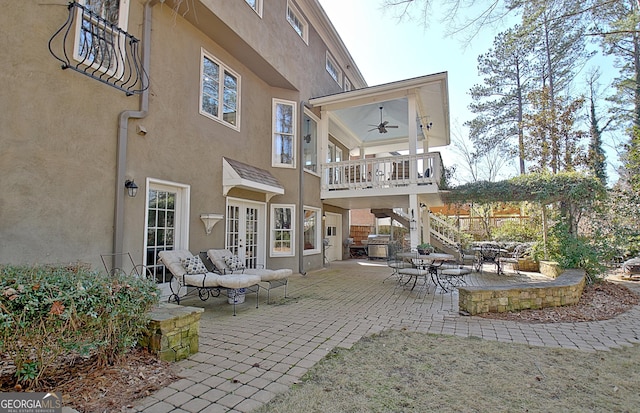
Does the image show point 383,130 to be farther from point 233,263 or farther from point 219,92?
point 233,263

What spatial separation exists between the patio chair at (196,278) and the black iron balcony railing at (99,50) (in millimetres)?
2988

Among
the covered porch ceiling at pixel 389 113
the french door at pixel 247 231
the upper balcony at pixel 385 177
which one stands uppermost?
the covered porch ceiling at pixel 389 113

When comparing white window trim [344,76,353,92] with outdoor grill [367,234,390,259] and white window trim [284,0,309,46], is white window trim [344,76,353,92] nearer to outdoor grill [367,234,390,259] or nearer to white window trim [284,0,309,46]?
white window trim [284,0,309,46]

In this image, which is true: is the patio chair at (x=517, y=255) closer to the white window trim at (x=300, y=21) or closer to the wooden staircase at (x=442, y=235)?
the wooden staircase at (x=442, y=235)

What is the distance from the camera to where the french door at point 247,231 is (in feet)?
27.2

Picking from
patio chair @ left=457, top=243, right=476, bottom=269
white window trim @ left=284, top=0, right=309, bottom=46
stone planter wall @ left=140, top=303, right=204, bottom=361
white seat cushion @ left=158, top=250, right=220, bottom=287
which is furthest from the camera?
patio chair @ left=457, top=243, right=476, bottom=269

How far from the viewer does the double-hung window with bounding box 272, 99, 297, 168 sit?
9.98 meters

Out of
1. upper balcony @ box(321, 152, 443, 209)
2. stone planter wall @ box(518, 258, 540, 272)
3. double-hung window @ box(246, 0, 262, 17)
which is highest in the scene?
double-hung window @ box(246, 0, 262, 17)

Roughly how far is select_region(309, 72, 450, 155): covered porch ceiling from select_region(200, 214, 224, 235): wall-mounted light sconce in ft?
18.7

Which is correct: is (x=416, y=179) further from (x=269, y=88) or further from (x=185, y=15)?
(x=185, y=15)

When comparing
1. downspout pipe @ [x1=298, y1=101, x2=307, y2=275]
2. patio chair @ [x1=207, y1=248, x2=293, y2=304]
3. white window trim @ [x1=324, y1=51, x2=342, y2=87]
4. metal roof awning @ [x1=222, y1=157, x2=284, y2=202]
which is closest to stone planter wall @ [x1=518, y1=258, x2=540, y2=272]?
downspout pipe @ [x1=298, y1=101, x2=307, y2=275]

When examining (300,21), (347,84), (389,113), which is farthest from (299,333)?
(347,84)

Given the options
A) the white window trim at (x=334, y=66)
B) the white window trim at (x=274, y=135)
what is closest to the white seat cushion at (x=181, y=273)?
the white window trim at (x=274, y=135)

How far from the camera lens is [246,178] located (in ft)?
25.5
